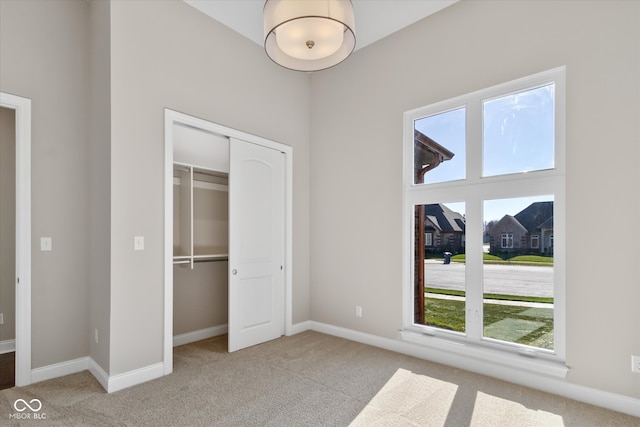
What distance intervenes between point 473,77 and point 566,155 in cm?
109

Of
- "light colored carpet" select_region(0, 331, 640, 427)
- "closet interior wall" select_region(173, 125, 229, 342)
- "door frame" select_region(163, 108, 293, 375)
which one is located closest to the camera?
"light colored carpet" select_region(0, 331, 640, 427)

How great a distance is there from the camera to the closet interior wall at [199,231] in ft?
12.6

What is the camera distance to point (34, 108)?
9.65 ft

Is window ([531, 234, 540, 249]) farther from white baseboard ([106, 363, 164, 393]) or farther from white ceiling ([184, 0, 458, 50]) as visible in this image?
white baseboard ([106, 363, 164, 393])

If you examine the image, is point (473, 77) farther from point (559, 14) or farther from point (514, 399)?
point (514, 399)

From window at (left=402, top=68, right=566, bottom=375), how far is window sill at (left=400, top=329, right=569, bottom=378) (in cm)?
1

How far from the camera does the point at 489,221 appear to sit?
3.16m

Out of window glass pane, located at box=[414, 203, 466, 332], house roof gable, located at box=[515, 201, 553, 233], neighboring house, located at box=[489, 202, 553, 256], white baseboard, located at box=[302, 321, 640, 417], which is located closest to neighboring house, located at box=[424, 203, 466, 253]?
window glass pane, located at box=[414, 203, 466, 332]

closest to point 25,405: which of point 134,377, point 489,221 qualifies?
point 134,377

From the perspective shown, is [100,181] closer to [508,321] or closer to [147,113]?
[147,113]

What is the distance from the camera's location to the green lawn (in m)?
2.84

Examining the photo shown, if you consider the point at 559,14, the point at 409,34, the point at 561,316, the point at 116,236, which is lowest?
the point at 561,316

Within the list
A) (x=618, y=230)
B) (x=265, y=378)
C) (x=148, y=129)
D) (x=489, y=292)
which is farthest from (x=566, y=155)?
(x=148, y=129)

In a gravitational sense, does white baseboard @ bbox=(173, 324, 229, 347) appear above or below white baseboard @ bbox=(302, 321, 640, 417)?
below
